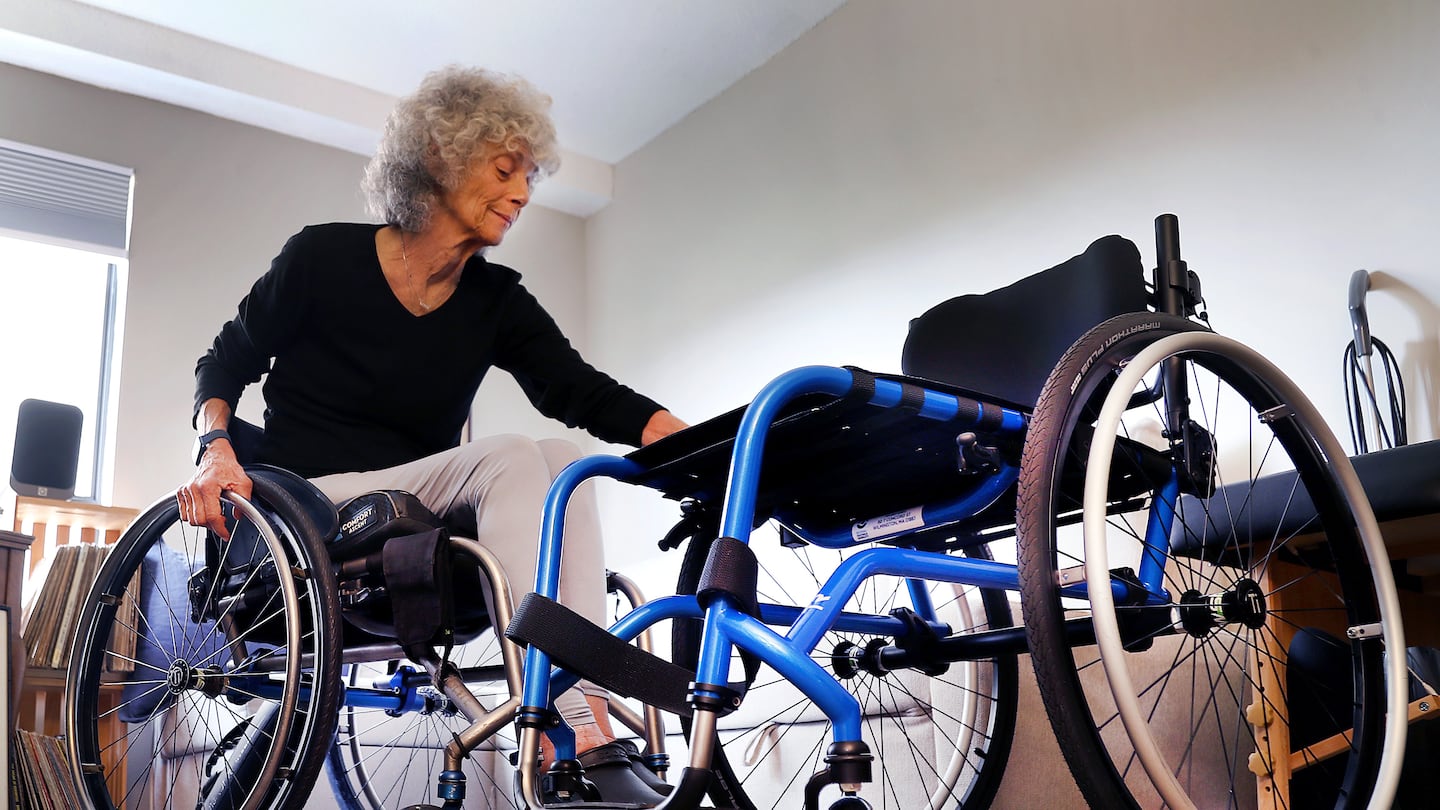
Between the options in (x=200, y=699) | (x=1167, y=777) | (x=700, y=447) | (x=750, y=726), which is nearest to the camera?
(x=1167, y=777)

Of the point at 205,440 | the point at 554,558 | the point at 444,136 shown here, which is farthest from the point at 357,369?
the point at 554,558

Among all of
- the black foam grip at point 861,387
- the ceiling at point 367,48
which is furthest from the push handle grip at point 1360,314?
the ceiling at point 367,48

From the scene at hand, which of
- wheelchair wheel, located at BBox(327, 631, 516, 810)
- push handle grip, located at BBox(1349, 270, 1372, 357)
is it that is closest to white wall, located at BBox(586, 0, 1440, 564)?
push handle grip, located at BBox(1349, 270, 1372, 357)

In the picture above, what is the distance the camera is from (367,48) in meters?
3.85

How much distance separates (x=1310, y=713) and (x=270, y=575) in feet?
4.61

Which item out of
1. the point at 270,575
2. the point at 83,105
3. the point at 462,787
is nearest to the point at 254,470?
the point at 270,575

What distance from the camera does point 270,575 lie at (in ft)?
4.81

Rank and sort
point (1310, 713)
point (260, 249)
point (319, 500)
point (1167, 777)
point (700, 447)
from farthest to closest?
point (260, 249) < point (1310, 713) < point (319, 500) < point (700, 447) < point (1167, 777)

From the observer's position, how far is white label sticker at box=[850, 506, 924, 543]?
1.34 meters

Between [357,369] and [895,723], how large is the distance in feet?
3.76

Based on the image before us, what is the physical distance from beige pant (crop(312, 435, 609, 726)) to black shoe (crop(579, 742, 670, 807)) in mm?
149

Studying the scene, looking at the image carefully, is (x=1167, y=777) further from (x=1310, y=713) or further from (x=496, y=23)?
(x=496, y=23)

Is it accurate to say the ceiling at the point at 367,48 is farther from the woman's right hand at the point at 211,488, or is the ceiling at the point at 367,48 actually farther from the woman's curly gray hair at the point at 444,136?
the woman's right hand at the point at 211,488

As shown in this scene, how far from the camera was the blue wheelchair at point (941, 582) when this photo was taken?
95 centimetres
